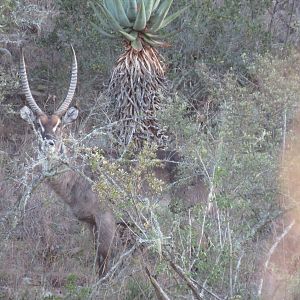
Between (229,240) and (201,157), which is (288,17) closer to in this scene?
(201,157)

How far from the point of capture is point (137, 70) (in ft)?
35.6

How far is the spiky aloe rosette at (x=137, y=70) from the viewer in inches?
421

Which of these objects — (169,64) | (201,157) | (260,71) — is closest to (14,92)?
(169,64)

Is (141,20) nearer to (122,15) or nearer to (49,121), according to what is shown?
(122,15)

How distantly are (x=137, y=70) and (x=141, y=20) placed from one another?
0.71m

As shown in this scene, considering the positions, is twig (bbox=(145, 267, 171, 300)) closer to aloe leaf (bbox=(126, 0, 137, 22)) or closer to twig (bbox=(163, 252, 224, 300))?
twig (bbox=(163, 252, 224, 300))

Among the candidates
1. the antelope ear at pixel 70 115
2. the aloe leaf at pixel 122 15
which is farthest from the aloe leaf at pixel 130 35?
the antelope ear at pixel 70 115

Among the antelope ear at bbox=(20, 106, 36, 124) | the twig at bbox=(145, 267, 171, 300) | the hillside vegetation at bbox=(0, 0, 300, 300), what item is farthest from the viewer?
the antelope ear at bbox=(20, 106, 36, 124)

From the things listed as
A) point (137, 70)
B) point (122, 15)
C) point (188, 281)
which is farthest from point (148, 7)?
point (188, 281)

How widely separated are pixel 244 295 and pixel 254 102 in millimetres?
2564

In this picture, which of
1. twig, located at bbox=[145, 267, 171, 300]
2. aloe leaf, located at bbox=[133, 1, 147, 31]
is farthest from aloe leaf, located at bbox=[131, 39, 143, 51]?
twig, located at bbox=[145, 267, 171, 300]

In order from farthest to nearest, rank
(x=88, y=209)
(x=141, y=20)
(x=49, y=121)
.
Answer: (x=141, y=20) → (x=49, y=121) → (x=88, y=209)

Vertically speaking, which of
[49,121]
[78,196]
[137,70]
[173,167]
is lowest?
[78,196]

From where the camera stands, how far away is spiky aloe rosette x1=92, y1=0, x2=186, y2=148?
10.7 meters
